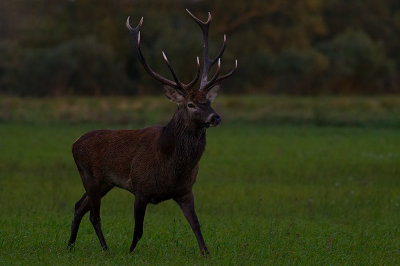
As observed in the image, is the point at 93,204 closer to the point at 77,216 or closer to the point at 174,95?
the point at 77,216

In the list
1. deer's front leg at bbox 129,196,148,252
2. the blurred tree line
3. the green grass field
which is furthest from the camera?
the blurred tree line

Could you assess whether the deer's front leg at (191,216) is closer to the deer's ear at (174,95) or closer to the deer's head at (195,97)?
the deer's head at (195,97)

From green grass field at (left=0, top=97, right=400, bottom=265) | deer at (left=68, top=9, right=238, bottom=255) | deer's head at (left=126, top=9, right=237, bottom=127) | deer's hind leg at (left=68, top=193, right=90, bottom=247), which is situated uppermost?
deer's head at (left=126, top=9, right=237, bottom=127)

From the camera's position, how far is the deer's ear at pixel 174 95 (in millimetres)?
9453

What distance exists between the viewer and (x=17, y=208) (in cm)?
1405

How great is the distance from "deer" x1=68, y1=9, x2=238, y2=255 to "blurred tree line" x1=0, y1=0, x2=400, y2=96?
40428 mm

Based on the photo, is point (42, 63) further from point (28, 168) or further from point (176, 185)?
point (176, 185)

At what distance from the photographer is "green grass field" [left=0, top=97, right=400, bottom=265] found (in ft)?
32.1

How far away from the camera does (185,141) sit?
942 centimetres

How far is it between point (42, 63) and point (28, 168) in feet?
105

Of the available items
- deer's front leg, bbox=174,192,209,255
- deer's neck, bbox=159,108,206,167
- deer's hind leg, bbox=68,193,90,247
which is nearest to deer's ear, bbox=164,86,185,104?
deer's neck, bbox=159,108,206,167

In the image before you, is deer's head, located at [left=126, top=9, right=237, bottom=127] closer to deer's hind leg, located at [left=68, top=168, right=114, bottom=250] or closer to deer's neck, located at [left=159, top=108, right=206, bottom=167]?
deer's neck, located at [left=159, top=108, right=206, bottom=167]

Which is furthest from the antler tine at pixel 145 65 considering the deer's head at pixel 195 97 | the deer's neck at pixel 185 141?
Answer: the deer's neck at pixel 185 141

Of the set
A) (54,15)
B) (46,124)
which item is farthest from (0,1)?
(46,124)
